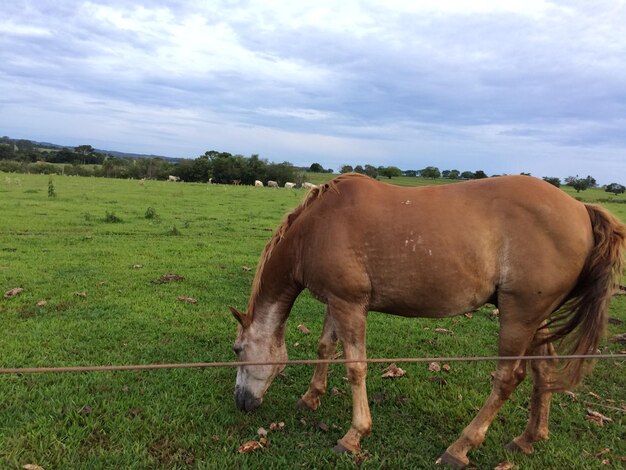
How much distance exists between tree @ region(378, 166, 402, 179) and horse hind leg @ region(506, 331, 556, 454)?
133 feet

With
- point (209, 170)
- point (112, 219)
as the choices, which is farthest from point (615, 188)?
point (112, 219)

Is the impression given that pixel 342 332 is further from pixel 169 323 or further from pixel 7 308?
pixel 7 308

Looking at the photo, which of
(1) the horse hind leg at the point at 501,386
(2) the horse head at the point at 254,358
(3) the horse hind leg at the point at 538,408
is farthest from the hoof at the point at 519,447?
(2) the horse head at the point at 254,358

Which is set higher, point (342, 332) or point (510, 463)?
point (342, 332)

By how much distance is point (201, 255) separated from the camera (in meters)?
10.3

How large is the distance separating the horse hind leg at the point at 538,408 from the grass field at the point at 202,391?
11cm

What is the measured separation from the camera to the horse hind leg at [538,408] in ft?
12.5

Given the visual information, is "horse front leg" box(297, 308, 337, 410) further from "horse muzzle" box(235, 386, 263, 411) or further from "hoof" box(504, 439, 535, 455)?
"hoof" box(504, 439, 535, 455)

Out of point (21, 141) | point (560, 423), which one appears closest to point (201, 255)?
point (560, 423)

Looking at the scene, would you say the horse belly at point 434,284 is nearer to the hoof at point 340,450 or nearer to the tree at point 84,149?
the hoof at point 340,450

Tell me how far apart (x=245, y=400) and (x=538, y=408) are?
260 cm

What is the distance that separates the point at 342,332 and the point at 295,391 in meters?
1.31

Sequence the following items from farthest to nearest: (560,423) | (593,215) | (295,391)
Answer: (295,391) < (560,423) < (593,215)

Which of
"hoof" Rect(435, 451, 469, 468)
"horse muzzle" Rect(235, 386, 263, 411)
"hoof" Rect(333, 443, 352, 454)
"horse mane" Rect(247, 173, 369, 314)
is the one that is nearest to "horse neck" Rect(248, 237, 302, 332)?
"horse mane" Rect(247, 173, 369, 314)
